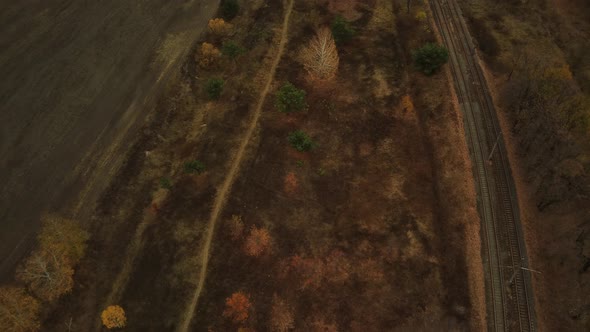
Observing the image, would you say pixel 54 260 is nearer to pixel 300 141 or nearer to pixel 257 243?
pixel 257 243

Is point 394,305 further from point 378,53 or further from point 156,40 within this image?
point 156,40

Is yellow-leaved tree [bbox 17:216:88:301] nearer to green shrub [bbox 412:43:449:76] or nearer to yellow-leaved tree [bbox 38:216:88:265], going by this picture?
yellow-leaved tree [bbox 38:216:88:265]

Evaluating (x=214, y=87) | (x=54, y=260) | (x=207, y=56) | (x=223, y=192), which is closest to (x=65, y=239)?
(x=54, y=260)

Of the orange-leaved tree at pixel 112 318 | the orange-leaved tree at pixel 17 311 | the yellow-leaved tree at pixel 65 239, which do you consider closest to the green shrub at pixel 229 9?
the yellow-leaved tree at pixel 65 239

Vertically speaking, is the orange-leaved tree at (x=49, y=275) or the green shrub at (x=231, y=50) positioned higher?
the green shrub at (x=231, y=50)

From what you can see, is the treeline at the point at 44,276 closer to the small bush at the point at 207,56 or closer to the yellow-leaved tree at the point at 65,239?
the yellow-leaved tree at the point at 65,239

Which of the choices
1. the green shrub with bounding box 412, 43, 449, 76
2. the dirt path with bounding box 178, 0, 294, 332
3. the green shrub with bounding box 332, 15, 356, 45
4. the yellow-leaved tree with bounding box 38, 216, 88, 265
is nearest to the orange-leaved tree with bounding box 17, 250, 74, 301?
the yellow-leaved tree with bounding box 38, 216, 88, 265
